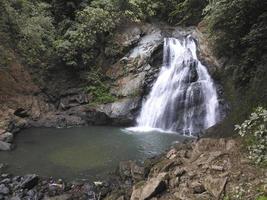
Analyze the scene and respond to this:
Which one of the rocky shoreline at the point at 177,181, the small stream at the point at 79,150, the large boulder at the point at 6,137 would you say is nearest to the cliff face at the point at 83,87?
the small stream at the point at 79,150

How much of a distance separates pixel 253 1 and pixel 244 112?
2991 millimetres

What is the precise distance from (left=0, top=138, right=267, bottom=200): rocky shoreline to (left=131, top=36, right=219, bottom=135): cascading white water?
22.2 feet

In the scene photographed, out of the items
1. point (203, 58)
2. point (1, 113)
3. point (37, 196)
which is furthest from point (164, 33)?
point (37, 196)

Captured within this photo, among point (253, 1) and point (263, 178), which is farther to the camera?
point (253, 1)

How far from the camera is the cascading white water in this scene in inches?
713

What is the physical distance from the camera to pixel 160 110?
1888 cm

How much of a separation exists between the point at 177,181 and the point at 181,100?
1048 cm

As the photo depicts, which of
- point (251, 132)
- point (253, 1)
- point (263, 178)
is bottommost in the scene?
point (263, 178)

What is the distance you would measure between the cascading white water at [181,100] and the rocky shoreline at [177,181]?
6.77 meters

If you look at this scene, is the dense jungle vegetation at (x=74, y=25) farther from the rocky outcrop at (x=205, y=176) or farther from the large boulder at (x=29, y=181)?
the large boulder at (x=29, y=181)

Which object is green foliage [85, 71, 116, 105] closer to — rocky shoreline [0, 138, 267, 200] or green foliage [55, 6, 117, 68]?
green foliage [55, 6, 117, 68]

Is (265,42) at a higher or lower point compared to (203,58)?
lower

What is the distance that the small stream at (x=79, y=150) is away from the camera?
42.2 feet

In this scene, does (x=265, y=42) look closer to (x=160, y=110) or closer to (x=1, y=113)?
(x=160, y=110)
